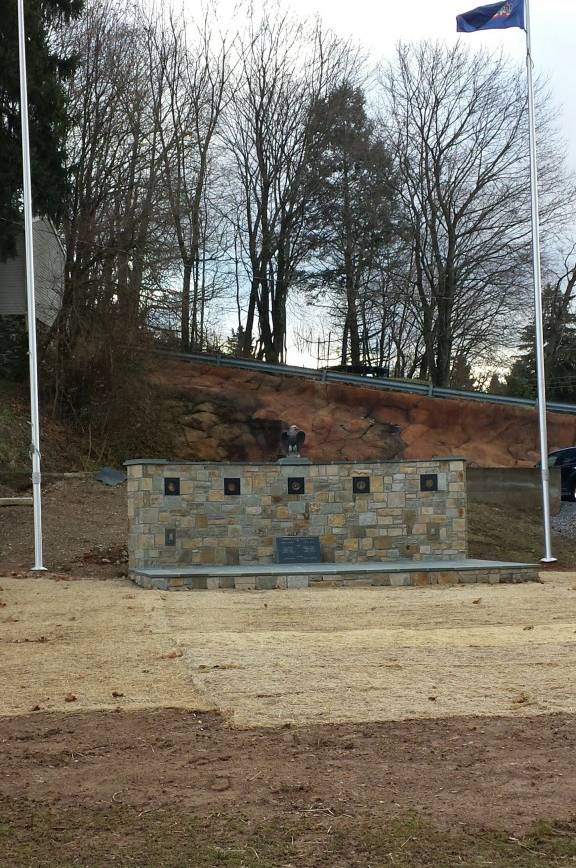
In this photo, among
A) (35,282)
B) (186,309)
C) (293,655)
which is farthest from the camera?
(186,309)

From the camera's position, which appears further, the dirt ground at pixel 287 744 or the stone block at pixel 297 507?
the stone block at pixel 297 507

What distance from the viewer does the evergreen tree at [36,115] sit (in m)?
27.0

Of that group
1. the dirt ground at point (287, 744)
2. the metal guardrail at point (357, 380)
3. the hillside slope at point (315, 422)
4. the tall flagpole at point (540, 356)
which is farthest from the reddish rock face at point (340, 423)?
the dirt ground at point (287, 744)

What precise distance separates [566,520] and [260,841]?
22.8 metres

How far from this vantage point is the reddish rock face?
100 ft

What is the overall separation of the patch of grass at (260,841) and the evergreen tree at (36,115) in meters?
25.2

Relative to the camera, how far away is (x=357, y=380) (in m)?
32.0

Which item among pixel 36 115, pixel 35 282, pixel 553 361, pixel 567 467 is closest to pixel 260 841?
pixel 567 467

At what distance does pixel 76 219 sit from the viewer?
29750 millimetres

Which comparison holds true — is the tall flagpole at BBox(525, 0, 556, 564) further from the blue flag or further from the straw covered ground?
the straw covered ground

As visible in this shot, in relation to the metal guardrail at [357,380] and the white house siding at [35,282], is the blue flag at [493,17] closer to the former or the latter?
the metal guardrail at [357,380]

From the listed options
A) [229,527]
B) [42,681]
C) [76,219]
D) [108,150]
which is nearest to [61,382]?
[76,219]

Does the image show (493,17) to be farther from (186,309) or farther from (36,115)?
(186,309)

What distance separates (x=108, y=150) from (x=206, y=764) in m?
28.4
